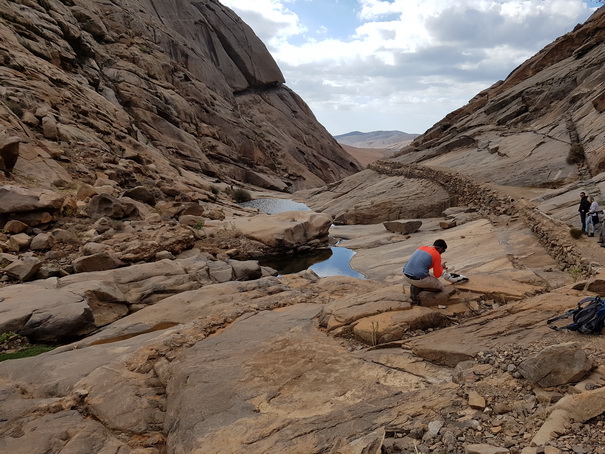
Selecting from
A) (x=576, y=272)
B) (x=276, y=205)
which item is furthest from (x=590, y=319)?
(x=276, y=205)

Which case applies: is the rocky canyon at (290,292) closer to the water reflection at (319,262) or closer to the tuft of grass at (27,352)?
the tuft of grass at (27,352)

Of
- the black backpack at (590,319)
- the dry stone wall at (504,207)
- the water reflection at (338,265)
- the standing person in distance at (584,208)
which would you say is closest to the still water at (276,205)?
the dry stone wall at (504,207)

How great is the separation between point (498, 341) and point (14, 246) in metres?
15.2

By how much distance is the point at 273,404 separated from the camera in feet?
18.3

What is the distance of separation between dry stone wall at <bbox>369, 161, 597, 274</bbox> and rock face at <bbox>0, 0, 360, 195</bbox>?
19.4 m

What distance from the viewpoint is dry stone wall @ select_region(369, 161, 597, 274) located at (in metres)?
11.7

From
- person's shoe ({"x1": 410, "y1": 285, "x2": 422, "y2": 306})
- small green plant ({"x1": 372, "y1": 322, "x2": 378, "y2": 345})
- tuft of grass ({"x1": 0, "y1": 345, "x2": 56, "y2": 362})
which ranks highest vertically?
person's shoe ({"x1": 410, "y1": 285, "x2": 422, "y2": 306})

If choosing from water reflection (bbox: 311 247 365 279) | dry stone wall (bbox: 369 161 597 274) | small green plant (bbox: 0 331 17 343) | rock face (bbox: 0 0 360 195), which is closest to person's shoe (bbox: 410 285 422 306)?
dry stone wall (bbox: 369 161 597 274)

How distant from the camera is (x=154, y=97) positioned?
47750 mm

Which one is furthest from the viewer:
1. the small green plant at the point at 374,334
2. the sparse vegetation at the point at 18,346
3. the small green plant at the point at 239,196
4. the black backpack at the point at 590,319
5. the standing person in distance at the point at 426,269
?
the small green plant at the point at 239,196

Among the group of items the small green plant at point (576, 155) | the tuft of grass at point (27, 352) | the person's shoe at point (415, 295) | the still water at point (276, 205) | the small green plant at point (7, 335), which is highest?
the small green plant at point (576, 155)

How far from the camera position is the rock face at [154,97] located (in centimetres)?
2545

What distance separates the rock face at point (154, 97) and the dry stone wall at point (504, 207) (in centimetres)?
1944

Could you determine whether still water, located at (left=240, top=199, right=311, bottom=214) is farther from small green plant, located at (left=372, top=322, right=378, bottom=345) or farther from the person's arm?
small green plant, located at (left=372, top=322, right=378, bottom=345)
